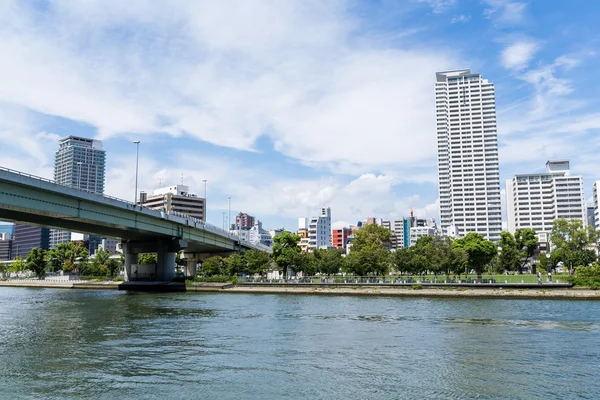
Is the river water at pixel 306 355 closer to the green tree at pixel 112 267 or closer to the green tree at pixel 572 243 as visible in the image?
the green tree at pixel 572 243

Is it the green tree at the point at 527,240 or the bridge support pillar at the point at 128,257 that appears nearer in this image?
the bridge support pillar at the point at 128,257

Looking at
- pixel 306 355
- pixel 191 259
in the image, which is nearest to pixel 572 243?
pixel 191 259

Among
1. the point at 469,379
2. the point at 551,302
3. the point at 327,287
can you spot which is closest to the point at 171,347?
the point at 469,379

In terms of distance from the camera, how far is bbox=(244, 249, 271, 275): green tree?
4466 inches

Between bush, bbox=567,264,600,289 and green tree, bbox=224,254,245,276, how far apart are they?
65.9 metres

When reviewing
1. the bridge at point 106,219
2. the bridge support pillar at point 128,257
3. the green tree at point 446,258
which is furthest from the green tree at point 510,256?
the bridge support pillar at point 128,257

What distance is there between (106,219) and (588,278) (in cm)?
6846

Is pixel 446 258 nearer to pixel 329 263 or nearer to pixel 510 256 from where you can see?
pixel 329 263

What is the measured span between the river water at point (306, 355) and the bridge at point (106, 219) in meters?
13.6

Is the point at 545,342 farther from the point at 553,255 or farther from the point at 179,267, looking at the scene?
the point at 179,267

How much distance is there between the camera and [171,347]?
→ 34.8 m

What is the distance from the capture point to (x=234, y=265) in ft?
377

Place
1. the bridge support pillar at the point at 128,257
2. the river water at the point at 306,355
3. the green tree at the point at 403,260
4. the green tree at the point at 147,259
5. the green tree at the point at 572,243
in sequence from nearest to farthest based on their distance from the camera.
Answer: the river water at the point at 306,355, the green tree at the point at 403,260, the bridge support pillar at the point at 128,257, the green tree at the point at 572,243, the green tree at the point at 147,259

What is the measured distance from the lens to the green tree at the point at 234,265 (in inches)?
4518
